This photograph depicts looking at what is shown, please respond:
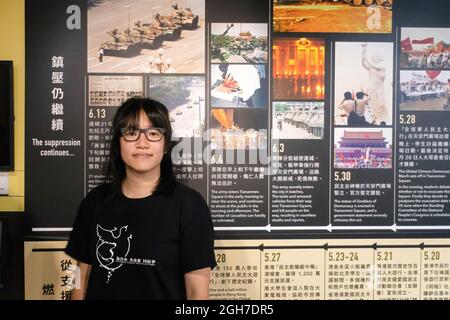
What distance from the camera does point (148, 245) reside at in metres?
1.49

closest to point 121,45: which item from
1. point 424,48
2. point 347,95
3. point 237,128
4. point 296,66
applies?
point 237,128

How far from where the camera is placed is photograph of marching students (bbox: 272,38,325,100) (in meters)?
1.98

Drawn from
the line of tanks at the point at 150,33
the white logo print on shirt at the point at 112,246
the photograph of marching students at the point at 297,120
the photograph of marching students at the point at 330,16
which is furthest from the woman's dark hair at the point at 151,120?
the photograph of marching students at the point at 330,16

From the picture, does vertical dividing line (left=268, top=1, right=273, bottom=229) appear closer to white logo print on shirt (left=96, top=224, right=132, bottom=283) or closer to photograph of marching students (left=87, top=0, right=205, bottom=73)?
photograph of marching students (left=87, top=0, right=205, bottom=73)

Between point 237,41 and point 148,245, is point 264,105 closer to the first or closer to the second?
point 237,41

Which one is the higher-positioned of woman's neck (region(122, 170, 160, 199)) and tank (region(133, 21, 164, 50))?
tank (region(133, 21, 164, 50))

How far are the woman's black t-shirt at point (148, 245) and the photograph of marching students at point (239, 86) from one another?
0.56 metres

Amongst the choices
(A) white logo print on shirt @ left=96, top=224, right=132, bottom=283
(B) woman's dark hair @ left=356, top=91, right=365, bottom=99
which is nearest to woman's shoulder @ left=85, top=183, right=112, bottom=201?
(A) white logo print on shirt @ left=96, top=224, right=132, bottom=283

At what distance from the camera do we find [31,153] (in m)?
1.95

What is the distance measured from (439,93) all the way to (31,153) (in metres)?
1.81

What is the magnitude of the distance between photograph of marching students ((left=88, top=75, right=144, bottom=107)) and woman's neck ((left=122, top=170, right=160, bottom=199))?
50cm

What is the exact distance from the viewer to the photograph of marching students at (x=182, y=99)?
196 cm

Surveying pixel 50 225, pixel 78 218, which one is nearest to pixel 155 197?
pixel 78 218

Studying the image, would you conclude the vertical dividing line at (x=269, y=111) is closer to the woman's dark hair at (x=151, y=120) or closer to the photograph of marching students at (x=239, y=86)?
the photograph of marching students at (x=239, y=86)
